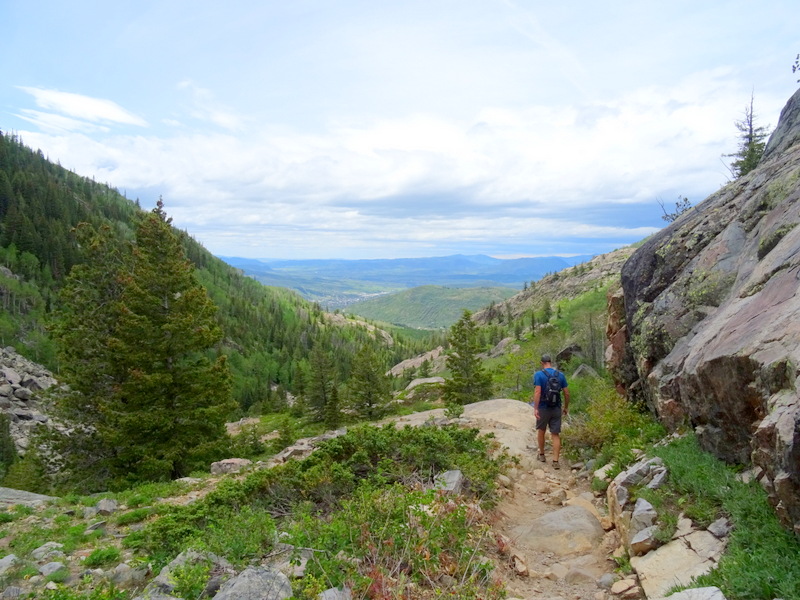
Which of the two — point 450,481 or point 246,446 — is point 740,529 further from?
point 246,446

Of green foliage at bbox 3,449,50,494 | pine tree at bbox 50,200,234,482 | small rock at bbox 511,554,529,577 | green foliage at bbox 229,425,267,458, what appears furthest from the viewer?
green foliage at bbox 229,425,267,458

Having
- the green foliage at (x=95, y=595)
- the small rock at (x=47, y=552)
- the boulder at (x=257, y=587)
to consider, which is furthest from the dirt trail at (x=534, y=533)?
the small rock at (x=47, y=552)

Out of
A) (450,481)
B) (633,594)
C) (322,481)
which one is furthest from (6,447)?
(633,594)

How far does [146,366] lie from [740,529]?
64.2 ft

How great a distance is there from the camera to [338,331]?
183750 millimetres

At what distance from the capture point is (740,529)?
5074 millimetres

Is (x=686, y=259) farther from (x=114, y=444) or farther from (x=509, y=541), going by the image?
(x=114, y=444)

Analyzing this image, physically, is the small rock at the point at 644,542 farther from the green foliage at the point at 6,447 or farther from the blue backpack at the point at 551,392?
the green foliage at the point at 6,447

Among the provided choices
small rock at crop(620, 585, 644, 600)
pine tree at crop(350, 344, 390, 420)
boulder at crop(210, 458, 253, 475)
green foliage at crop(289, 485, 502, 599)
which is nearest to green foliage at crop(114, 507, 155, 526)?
boulder at crop(210, 458, 253, 475)

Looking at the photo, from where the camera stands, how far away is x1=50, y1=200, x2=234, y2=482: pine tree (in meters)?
17.8

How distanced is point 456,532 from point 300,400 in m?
48.0

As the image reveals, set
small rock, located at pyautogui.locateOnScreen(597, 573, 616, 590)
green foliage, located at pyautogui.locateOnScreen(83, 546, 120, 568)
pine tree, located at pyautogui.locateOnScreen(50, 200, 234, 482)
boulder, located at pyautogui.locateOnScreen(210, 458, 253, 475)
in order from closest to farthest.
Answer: small rock, located at pyautogui.locateOnScreen(597, 573, 616, 590) < green foliage, located at pyautogui.locateOnScreen(83, 546, 120, 568) < boulder, located at pyautogui.locateOnScreen(210, 458, 253, 475) < pine tree, located at pyautogui.locateOnScreen(50, 200, 234, 482)

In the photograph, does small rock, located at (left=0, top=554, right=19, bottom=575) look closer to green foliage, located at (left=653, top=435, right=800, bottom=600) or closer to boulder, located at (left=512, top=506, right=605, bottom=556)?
boulder, located at (left=512, top=506, right=605, bottom=556)

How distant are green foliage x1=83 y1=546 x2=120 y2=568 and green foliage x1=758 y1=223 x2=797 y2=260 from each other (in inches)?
520
